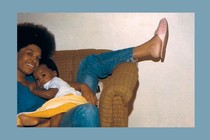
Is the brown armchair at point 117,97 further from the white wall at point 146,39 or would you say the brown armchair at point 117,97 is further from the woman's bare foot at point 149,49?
the white wall at point 146,39

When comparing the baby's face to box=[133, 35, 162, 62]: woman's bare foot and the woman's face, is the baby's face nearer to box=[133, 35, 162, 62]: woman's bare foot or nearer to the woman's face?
the woman's face

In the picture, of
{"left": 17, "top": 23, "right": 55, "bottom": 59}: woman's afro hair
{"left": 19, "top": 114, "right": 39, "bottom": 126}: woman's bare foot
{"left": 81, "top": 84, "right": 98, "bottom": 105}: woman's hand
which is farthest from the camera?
{"left": 17, "top": 23, "right": 55, "bottom": 59}: woman's afro hair

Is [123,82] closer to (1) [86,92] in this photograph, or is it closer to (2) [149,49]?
(1) [86,92]

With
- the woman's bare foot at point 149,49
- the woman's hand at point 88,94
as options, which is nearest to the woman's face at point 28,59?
the woman's hand at point 88,94

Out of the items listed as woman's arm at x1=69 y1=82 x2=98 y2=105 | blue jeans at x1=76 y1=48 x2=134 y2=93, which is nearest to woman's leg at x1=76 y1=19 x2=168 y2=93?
blue jeans at x1=76 y1=48 x2=134 y2=93

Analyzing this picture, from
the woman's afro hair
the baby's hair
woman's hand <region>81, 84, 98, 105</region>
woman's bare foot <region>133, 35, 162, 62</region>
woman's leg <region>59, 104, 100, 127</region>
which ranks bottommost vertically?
woman's leg <region>59, 104, 100, 127</region>

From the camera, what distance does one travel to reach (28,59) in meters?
2.27

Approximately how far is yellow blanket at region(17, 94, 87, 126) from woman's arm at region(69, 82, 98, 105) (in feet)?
0.16

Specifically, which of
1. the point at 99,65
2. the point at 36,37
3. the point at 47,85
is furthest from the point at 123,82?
the point at 36,37

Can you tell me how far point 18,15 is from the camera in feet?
7.69

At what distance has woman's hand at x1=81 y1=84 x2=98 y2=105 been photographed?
6.83 ft

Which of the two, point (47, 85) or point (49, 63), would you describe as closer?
point (47, 85)

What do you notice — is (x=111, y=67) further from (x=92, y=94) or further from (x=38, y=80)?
(x=38, y=80)

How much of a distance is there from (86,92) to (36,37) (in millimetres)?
529
